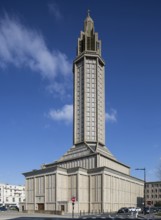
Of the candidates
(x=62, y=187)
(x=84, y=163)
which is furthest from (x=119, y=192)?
(x=62, y=187)

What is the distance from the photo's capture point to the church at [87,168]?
91.4 m

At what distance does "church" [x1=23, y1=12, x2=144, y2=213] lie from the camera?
300ft

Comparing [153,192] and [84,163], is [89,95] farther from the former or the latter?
[153,192]

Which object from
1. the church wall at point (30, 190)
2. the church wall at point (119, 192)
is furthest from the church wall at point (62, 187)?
the church wall at point (30, 190)

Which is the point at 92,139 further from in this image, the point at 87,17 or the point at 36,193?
the point at 87,17

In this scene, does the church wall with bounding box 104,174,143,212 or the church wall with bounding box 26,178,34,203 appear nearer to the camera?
the church wall with bounding box 104,174,143,212

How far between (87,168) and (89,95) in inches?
1059

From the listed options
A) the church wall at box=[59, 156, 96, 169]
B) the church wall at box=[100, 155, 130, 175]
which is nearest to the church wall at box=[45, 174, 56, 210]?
the church wall at box=[59, 156, 96, 169]

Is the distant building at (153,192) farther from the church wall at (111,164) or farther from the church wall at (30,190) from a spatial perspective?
the church wall at (30,190)

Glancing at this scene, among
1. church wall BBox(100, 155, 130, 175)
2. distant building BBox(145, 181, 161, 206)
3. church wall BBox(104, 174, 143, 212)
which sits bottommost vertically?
distant building BBox(145, 181, 161, 206)

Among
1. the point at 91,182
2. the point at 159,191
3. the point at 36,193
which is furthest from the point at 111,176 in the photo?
the point at 159,191

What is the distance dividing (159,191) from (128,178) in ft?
223

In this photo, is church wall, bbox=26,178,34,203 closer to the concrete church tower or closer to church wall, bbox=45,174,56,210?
church wall, bbox=45,174,56,210

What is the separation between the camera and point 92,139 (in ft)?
359
